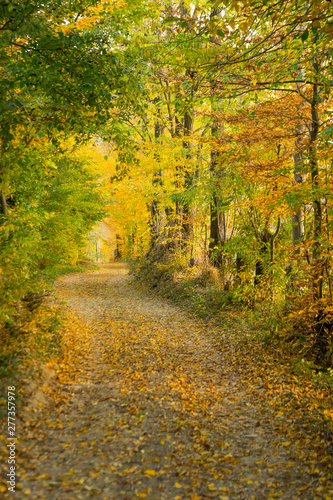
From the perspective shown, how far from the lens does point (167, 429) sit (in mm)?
4379

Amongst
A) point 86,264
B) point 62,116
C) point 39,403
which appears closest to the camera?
point 39,403

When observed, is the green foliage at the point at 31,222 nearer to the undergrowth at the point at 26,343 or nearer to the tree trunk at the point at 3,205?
the tree trunk at the point at 3,205

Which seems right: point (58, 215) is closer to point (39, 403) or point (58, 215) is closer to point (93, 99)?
point (93, 99)

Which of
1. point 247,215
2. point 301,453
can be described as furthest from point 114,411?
point 247,215

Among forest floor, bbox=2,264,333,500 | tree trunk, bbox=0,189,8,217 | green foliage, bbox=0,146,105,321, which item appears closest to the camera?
forest floor, bbox=2,264,333,500

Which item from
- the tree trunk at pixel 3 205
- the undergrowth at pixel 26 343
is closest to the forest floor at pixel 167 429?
the undergrowth at pixel 26 343

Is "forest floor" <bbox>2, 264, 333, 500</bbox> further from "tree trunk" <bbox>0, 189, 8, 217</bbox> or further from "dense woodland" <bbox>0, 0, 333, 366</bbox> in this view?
"tree trunk" <bbox>0, 189, 8, 217</bbox>

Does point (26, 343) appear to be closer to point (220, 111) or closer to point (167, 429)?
point (167, 429)

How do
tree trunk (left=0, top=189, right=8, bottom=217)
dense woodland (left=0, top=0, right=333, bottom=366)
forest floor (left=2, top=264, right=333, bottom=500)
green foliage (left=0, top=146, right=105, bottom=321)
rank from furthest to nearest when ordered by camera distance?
1. tree trunk (left=0, top=189, right=8, bottom=217)
2. green foliage (left=0, top=146, right=105, bottom=321)
3. dense woodland (left=0, top=0, right=333, bottom=366)
4. forest floor (left=2, top=264, right=333, bottom=500)

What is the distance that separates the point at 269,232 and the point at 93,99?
5669mm

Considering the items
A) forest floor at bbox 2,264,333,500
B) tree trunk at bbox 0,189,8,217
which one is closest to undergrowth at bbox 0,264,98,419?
forest floor at bbox 2,264,333,500

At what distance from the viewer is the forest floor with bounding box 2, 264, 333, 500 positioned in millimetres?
3402

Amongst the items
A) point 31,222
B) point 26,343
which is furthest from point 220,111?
point 26,343

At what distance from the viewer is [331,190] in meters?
4.84
